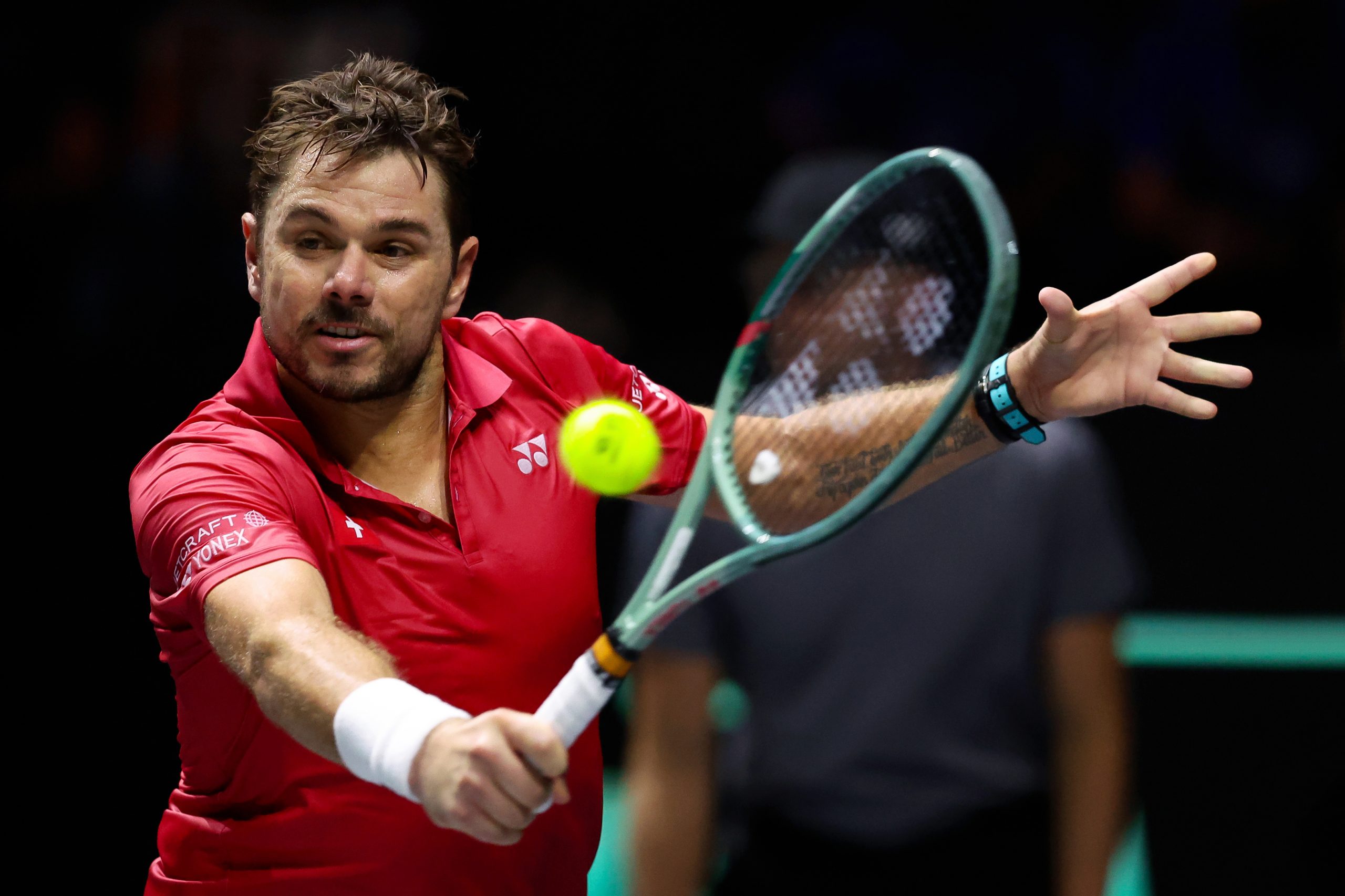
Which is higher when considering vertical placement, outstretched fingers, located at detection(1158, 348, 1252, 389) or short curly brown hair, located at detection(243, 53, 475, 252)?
short curly brown hair, located at detection(243, 53, 475, 252)

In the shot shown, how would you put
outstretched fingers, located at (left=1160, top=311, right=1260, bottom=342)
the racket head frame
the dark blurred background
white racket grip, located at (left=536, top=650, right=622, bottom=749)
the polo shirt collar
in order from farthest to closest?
the dark blurred background
outstretched fingers, located at (left=1160, top=311, right=1260, bottom=342)
the polo shirt collar
the racket head frame
white racket grip, located at (left=536, top=650, right=622, bottom=749)

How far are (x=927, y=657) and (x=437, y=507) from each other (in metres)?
0.91

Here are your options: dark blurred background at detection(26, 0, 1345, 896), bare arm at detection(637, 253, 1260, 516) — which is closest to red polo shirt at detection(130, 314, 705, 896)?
bare arm at detection(637, 253, 1260, 516)

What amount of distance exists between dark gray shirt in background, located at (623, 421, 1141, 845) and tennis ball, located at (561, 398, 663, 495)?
52cm

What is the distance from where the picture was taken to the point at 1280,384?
14.5ft

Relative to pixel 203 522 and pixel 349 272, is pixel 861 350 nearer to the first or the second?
pixel 349 272

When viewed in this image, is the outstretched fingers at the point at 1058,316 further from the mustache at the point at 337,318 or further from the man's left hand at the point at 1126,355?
the mustache at the point at 337,318

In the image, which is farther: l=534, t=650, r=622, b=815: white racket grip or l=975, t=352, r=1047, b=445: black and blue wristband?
l=975, t=352, r=1047, b=445: black and blue wristband

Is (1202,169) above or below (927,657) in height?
above

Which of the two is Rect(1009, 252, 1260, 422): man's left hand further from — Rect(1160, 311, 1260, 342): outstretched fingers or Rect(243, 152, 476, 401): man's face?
Rect(243, 152, 476, 401): man's face

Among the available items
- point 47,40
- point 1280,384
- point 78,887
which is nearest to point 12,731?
point 78,887

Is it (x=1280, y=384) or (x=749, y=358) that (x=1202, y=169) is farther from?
(x=749, y=358)

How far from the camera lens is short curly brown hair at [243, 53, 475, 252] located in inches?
95.2

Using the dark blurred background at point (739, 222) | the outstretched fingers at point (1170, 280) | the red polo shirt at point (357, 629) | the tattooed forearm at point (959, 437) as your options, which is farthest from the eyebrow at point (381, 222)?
the dark blurred background at point (739, 222)
